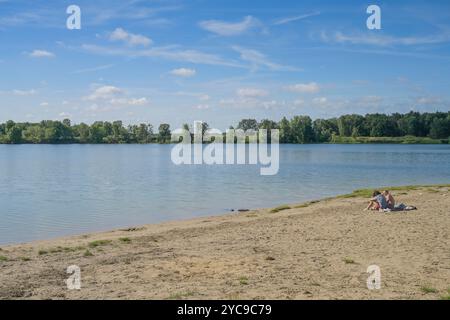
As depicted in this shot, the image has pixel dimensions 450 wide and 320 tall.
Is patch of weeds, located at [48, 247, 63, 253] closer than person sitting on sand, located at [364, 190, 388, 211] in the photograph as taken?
Yes

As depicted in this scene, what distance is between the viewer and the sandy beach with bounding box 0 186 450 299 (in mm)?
11109

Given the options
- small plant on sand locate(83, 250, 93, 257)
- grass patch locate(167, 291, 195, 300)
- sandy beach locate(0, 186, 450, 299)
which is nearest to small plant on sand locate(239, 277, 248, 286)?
sandy beach locate(0, 186, 450, 299)

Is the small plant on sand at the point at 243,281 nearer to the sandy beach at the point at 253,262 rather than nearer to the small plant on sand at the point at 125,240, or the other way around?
the sandy beach at the point at 253,262

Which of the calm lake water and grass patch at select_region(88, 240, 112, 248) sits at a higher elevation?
grass patch at select_region(88, 240, 112, 248)

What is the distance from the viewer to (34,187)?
4953 cm

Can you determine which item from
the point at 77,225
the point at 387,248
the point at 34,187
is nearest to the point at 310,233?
the point at 387,248

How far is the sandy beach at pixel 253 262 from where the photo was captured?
36.4 feet

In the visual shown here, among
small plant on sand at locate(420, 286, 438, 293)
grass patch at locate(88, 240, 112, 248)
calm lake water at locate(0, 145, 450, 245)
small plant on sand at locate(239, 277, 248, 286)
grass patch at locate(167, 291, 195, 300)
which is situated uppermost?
small plant on sand at locate(420, 286, 438, 293)

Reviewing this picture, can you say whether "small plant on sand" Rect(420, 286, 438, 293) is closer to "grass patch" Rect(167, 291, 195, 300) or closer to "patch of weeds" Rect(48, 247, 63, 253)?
"grass patch" Rect(167, 291, 195, 300)

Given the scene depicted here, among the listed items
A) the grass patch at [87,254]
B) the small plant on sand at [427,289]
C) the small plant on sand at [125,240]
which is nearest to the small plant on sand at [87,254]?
the grass patch at [87,254]

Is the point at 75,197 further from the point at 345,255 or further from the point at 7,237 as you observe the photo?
the point at 345,255
